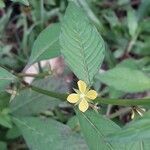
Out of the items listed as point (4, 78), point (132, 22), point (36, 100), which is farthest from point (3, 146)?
point (132, 22)

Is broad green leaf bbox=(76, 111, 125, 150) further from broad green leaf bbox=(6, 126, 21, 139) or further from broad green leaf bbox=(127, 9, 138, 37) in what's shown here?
broad green leaf bbox=(127, 9, 138, 37)

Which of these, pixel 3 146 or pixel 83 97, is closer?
pixel 83 97

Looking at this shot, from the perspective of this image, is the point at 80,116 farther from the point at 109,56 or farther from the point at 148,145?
the point at 109,56

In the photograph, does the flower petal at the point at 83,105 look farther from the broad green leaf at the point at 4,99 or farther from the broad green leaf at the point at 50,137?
the broad green leaf at the point at 4,99

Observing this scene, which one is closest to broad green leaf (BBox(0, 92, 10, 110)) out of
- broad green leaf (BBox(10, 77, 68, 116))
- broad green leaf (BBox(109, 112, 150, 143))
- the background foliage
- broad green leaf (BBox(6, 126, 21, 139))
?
the background foliage

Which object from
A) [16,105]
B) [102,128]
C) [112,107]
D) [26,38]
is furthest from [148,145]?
[26,38]

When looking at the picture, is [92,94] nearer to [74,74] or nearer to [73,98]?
[73,98]
